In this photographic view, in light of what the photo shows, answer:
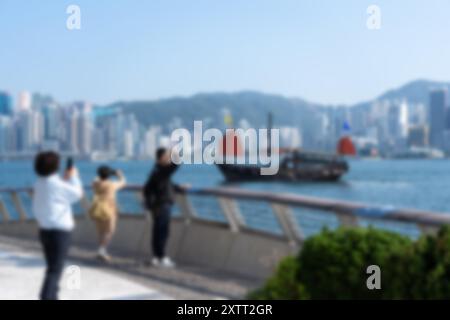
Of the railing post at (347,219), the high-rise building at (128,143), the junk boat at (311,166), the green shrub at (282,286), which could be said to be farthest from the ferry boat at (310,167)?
the green shrub at (282,286)

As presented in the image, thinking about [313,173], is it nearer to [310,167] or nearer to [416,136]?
[310,167]

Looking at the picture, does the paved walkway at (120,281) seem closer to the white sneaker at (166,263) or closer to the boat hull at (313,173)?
the white sneaker at (166,263)

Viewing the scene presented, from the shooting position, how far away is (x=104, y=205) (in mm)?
10406

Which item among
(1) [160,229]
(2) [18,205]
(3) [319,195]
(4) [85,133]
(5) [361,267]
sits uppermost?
(5) [361,267]

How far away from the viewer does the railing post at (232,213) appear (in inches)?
377

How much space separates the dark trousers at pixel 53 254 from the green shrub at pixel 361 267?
8.66ft

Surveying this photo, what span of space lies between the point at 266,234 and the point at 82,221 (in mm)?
5108

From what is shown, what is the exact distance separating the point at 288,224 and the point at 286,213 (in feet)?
0.44

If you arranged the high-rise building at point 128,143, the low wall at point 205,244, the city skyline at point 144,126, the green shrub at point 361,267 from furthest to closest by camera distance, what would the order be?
the high-rise building at point 128,143, the city skyline at point 144,126, the low wall at point 205,244, the green shrub at point 361,267

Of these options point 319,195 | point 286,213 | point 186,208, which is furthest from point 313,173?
point 286,213

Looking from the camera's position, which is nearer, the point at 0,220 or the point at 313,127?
the point at 0,220
